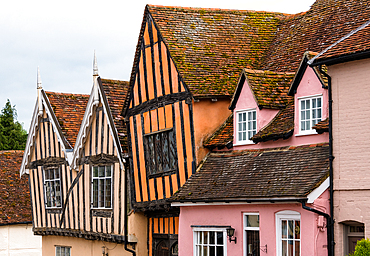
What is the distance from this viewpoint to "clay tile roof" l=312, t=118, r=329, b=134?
1524 centimetres

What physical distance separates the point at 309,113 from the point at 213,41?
18.9 feet

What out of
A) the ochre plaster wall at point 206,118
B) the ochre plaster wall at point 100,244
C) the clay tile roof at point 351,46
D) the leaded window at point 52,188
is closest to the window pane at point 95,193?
the ochre plaster wall at point 100,244

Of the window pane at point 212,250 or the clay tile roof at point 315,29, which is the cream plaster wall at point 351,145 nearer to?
the clay tile roof at point 315,29

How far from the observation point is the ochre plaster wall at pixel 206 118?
19266 mm

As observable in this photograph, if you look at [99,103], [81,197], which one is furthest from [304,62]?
[81,197]

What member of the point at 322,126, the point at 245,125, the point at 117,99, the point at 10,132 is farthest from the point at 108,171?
the point at 10,132

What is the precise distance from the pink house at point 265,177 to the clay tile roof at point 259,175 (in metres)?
0.03

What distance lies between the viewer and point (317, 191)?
47.5 feet

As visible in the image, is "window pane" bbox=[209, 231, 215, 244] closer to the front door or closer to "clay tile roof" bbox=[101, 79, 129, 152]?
the front door

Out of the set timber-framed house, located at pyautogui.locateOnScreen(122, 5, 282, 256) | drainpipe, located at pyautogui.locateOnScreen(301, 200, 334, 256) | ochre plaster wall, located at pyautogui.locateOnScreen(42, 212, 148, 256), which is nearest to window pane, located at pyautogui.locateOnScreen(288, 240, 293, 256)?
drainpipe, located at pyautogui.locateOnScreen(301, 200, 334, 256)

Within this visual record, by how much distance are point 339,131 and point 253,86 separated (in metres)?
3.67

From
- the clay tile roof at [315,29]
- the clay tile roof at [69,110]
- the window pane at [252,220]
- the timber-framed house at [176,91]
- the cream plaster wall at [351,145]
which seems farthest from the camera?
the clay tile roof at [69,110]

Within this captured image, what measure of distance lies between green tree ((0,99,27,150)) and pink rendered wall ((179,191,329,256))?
3224cm

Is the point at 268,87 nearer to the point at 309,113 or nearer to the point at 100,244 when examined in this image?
the point at 309,113
